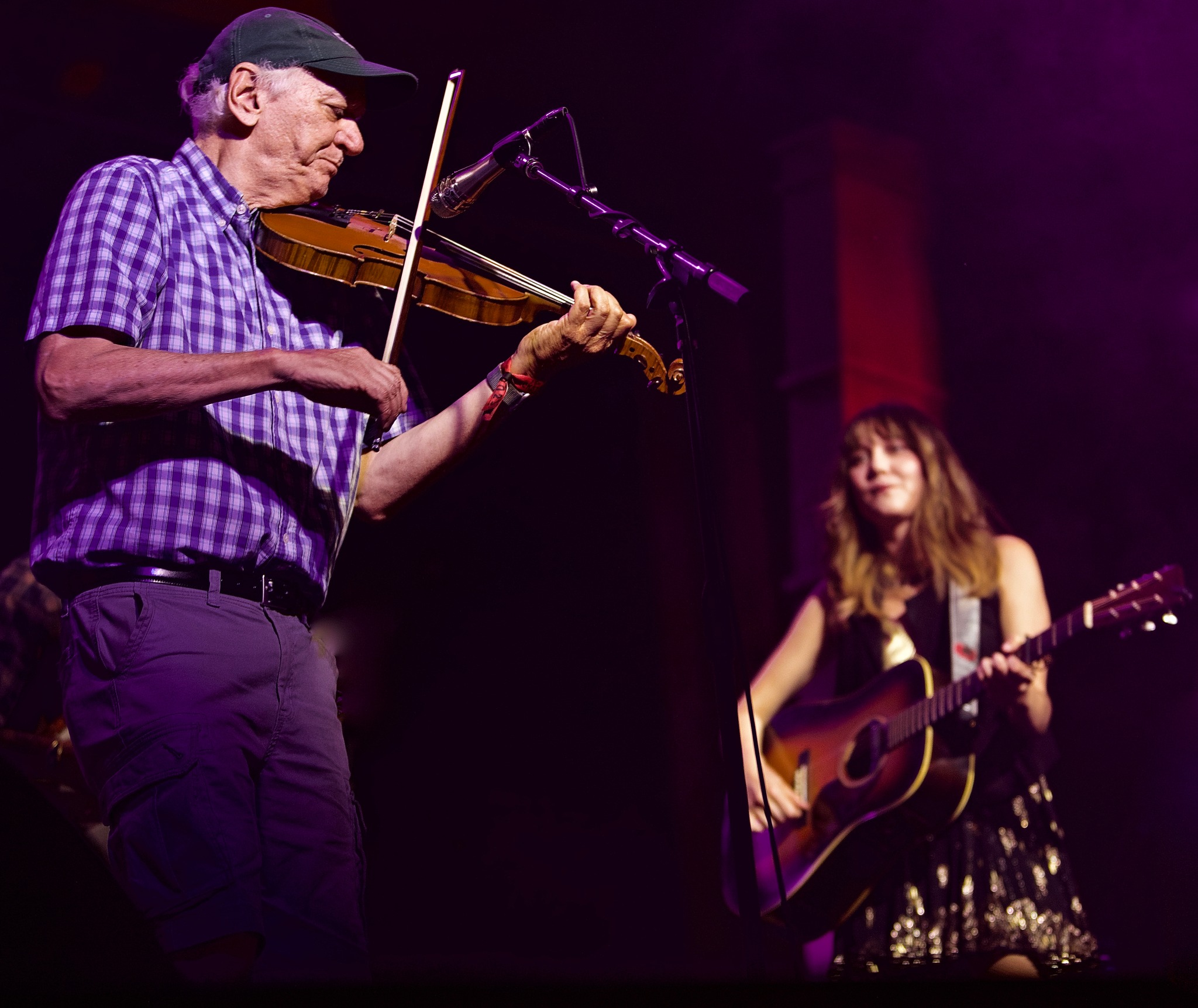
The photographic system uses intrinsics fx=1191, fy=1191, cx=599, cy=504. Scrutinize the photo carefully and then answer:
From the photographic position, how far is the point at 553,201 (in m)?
2.36

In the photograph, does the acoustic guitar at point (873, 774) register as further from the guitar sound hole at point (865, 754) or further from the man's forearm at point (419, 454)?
the man's forearm at point (419, 454)

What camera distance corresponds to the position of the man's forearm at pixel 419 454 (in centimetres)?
169

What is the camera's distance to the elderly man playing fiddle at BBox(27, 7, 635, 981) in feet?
4.41

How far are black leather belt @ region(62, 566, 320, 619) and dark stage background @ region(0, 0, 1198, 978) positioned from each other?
2.90ft

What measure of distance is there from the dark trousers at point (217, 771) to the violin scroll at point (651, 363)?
61 cm

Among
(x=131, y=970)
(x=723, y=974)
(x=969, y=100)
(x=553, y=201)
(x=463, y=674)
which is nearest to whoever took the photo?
(x=131, y=970)

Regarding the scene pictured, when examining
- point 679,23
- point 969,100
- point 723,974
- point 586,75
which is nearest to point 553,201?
point 586,75

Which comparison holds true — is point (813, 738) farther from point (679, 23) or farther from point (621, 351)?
point (679, 23)

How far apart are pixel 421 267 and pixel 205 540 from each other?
534 mm

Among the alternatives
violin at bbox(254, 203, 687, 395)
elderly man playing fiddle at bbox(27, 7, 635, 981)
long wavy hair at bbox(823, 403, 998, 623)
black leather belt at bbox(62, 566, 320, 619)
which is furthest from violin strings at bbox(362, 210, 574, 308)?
long wavy hair at bbox(823, 403, 998, 623)

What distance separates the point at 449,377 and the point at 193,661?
3.80ft

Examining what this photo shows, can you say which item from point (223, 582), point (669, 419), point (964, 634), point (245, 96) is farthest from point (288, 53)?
point (964, 634)

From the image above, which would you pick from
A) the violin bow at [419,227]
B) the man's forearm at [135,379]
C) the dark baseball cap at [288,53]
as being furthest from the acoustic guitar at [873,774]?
the dark baseball cap at [288,53]

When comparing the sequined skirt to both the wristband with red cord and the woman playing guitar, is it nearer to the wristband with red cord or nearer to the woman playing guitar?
the woman playing guitar
